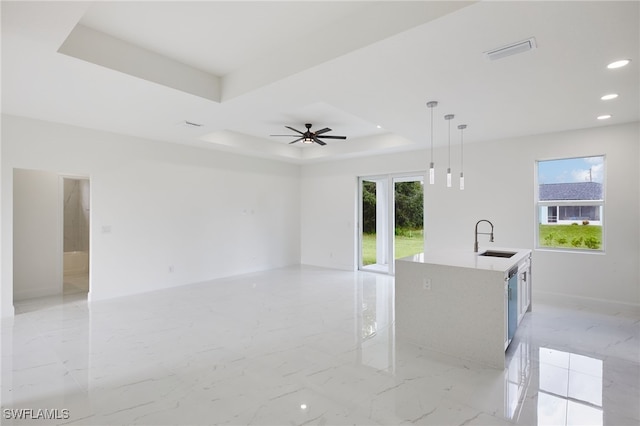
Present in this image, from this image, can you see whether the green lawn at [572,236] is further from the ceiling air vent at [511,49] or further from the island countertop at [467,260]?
the ceiling air vent at [511,49]

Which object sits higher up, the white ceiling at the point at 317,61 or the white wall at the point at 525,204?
the white ceiling at the point at 317,61

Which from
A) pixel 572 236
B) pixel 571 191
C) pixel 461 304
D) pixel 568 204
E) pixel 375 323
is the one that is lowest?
pixel 375 323

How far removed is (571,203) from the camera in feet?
17.0

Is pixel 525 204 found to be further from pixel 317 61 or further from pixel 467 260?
pixel 317 61

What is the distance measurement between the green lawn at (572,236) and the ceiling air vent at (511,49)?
387 cm

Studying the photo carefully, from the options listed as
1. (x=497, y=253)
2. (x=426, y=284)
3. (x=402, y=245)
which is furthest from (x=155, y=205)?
(x=497, y=253)

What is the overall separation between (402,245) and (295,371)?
4.74 metres

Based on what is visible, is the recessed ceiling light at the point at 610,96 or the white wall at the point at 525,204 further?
the white wall at the point at 525,204

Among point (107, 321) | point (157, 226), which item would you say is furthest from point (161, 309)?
point (157, 226)

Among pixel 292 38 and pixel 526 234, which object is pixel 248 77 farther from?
pixel 526 234

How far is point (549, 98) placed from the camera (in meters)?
3.72

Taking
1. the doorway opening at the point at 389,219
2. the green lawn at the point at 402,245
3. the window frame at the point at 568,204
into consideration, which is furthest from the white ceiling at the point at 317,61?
the green lawn at the point at 402,245

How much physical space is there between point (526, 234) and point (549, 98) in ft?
8.36

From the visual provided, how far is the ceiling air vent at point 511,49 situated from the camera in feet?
8.12
